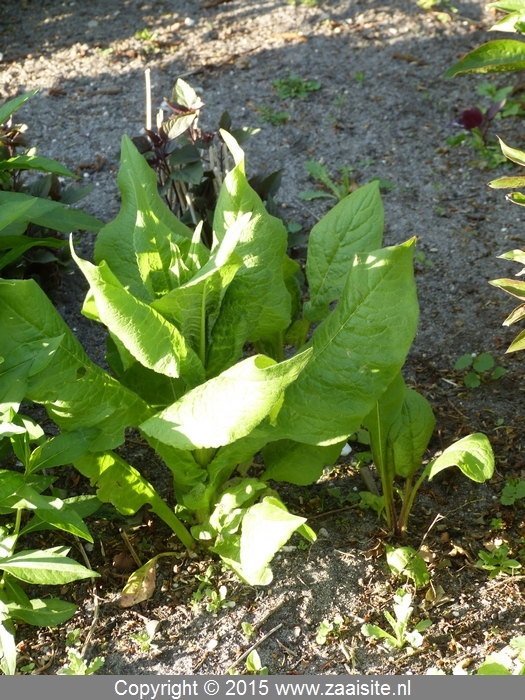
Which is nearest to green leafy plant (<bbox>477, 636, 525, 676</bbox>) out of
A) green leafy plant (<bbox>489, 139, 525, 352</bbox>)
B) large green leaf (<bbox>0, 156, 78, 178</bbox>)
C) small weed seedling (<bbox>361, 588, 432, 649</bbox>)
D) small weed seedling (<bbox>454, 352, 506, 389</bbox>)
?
small weed seedling (<bbox>361, 588, 432, 649</bbox>)

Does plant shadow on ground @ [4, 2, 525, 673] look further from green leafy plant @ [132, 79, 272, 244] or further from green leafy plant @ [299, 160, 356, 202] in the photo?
green leafy plant @ [132, 79, 272, 244]

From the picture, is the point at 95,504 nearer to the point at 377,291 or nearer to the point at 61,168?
the point at 377,291

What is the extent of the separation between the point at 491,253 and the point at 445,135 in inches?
41.1

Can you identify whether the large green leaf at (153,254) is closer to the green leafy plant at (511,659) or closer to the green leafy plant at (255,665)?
the green leafy plant at (255,665)

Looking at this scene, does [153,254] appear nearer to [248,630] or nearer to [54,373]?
[54,373]

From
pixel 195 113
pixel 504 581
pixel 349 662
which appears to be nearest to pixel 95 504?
pixel 349 662

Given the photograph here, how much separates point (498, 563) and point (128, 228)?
1.52 metres

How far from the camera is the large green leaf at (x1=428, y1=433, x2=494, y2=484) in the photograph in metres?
2.07

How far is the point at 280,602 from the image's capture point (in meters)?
2.37

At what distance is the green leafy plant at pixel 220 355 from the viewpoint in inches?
77.2

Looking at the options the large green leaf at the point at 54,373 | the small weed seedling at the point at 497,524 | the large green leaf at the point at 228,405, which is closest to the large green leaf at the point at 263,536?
the large green leaf at the point at 228,405

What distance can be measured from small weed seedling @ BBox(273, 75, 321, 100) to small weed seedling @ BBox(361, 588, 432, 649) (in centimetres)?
326

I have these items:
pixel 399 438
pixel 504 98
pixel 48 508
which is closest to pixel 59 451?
pixel 48 508

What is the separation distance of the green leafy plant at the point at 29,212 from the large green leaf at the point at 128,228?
0.25 meters
